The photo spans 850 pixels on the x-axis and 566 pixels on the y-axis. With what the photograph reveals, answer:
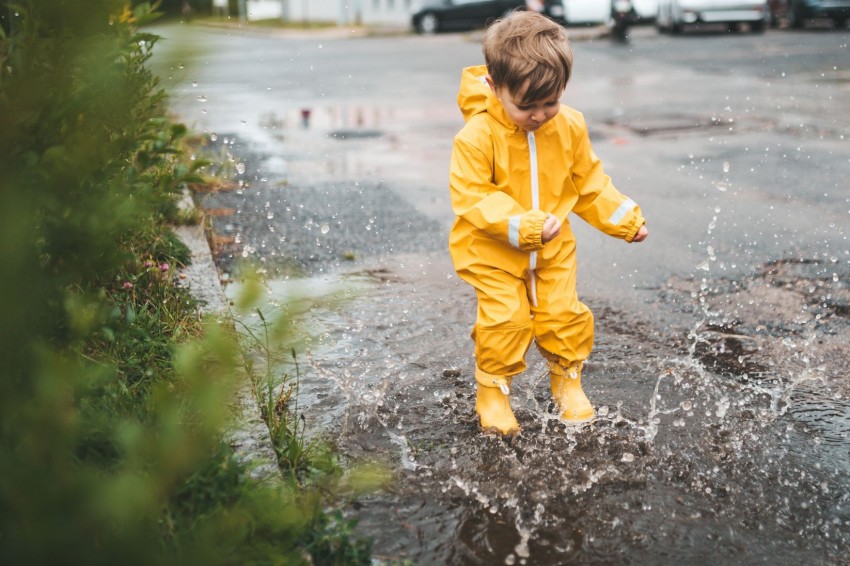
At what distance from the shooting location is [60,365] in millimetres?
1515

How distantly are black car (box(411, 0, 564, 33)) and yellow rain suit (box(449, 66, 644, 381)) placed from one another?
23816mm

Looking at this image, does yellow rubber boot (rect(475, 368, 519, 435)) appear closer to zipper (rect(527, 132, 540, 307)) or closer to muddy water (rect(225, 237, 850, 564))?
muddy water (rect(225, 237, 850, 564))

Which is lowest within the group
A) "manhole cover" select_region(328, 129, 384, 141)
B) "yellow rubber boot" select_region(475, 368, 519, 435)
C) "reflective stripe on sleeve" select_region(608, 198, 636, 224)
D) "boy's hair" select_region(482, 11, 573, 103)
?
"yellow rubber boot" select_region(475, 368, 519, 435)

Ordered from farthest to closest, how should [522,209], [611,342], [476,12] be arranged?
1. [476,12]
2. [611,342]
3. [522,209]

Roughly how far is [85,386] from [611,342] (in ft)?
9.75

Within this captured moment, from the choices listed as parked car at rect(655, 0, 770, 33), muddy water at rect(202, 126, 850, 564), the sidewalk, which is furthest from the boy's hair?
parked car at rect(655, 0, 770, 33)

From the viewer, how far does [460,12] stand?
2678 cm

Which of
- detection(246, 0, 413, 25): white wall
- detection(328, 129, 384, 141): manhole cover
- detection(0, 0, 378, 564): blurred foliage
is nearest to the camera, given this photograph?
detection(0, 0, 378, 564): blurred foliage

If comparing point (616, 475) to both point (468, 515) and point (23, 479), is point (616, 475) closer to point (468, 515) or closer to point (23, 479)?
point (468, 515)

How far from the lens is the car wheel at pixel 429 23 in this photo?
27.0 meters

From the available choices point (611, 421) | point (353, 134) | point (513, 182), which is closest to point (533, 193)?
point (513, 182)

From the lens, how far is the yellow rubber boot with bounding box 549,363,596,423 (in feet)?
11.6

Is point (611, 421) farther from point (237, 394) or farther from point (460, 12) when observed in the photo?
point (460, 12)

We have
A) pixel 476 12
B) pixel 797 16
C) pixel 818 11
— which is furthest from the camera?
pixel 476 12
